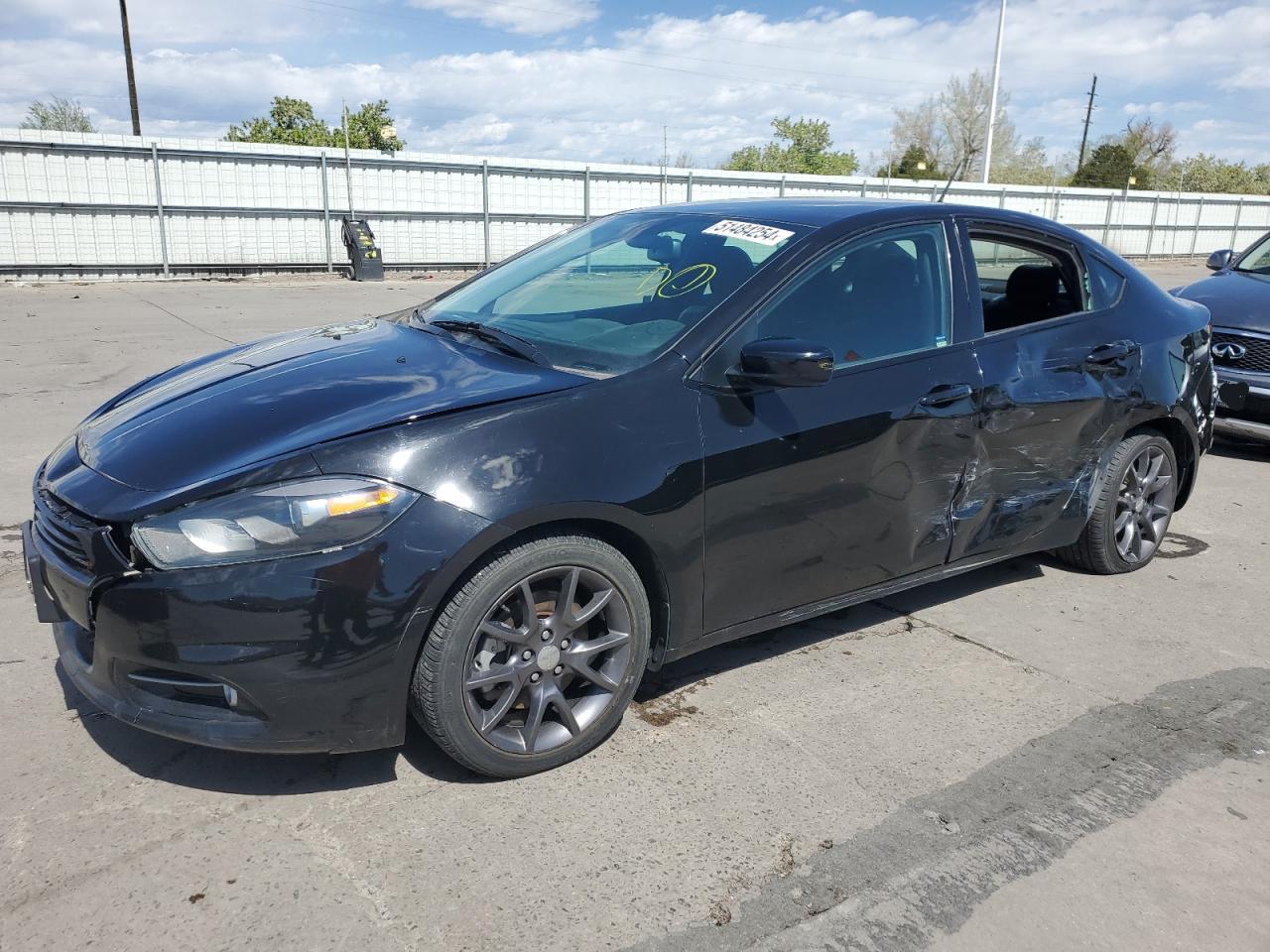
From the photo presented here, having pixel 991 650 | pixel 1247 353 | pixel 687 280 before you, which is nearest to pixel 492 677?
pixel 687 280

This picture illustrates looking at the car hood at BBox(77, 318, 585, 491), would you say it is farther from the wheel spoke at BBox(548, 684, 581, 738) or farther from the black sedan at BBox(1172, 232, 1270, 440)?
the black sedan at BBox(1172, 232, 1270, 440)

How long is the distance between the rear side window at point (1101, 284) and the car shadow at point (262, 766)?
3.30 metres

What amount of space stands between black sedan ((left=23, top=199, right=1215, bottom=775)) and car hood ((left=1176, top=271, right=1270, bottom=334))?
3064mm

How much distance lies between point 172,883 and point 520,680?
0.99m

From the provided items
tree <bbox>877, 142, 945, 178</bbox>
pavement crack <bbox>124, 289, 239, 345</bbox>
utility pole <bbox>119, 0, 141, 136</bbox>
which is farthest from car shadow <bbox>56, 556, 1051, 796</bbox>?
tree <bbox>877, 142, 945, 178</bbox>

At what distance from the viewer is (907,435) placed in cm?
343

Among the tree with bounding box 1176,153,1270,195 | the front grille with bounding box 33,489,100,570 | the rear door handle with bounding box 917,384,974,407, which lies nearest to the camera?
the front grille with bounding box 33,489,100,570

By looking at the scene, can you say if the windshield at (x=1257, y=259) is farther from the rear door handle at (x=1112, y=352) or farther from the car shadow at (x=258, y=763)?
the car shadow at (x=258, y=763)

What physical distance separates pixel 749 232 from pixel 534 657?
1.75 metres

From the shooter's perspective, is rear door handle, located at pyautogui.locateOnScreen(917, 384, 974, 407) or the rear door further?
the rear door

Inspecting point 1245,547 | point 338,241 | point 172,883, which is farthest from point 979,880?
point 338,241

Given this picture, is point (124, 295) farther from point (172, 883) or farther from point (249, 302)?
point (172, 883)

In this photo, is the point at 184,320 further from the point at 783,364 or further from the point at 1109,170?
the point at 1109,170

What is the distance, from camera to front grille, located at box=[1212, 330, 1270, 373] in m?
6.52
